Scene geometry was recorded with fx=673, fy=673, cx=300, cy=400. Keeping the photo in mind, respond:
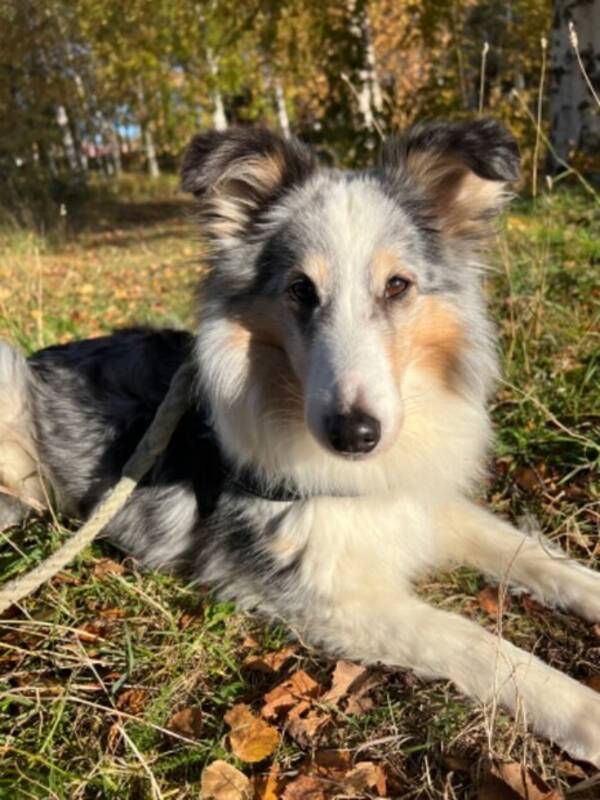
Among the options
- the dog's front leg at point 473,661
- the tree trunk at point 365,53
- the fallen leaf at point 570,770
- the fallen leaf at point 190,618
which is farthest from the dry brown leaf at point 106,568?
the tree trunk at point 365,53

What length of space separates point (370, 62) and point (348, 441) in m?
14.0

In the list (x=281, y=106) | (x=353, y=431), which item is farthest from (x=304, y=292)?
(x=281, y=106)

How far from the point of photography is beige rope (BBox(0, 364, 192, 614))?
2531 mm

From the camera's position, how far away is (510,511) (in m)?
3.49

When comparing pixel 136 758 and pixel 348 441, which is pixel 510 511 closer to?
pixel 348 441

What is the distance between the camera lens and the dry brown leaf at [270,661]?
2607 millimetres

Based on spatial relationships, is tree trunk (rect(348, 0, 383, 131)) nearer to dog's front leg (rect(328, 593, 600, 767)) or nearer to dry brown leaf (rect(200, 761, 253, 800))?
dog's front leg (rect(328, 593, 600, 767))

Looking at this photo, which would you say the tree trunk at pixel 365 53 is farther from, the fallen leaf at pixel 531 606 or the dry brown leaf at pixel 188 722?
the dry brown leaf at pixel 188 722

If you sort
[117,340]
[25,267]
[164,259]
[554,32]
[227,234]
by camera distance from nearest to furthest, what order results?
[227,234], [117,340], [25,267], [554,32], [164,259]

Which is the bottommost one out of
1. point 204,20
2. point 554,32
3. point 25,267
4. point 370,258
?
point 25,267

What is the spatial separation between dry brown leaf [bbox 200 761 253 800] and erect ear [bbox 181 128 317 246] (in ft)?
6.78

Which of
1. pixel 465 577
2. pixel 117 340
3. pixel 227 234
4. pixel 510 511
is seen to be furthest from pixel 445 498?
pixel 117 340

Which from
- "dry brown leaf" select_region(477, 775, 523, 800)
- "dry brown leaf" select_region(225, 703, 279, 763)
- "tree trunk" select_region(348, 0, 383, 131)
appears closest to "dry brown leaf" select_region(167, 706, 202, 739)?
"dry brown leaf" select_region(225, 703, 279, 763)

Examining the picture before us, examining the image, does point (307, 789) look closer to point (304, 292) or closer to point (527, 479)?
point (304, 292)
